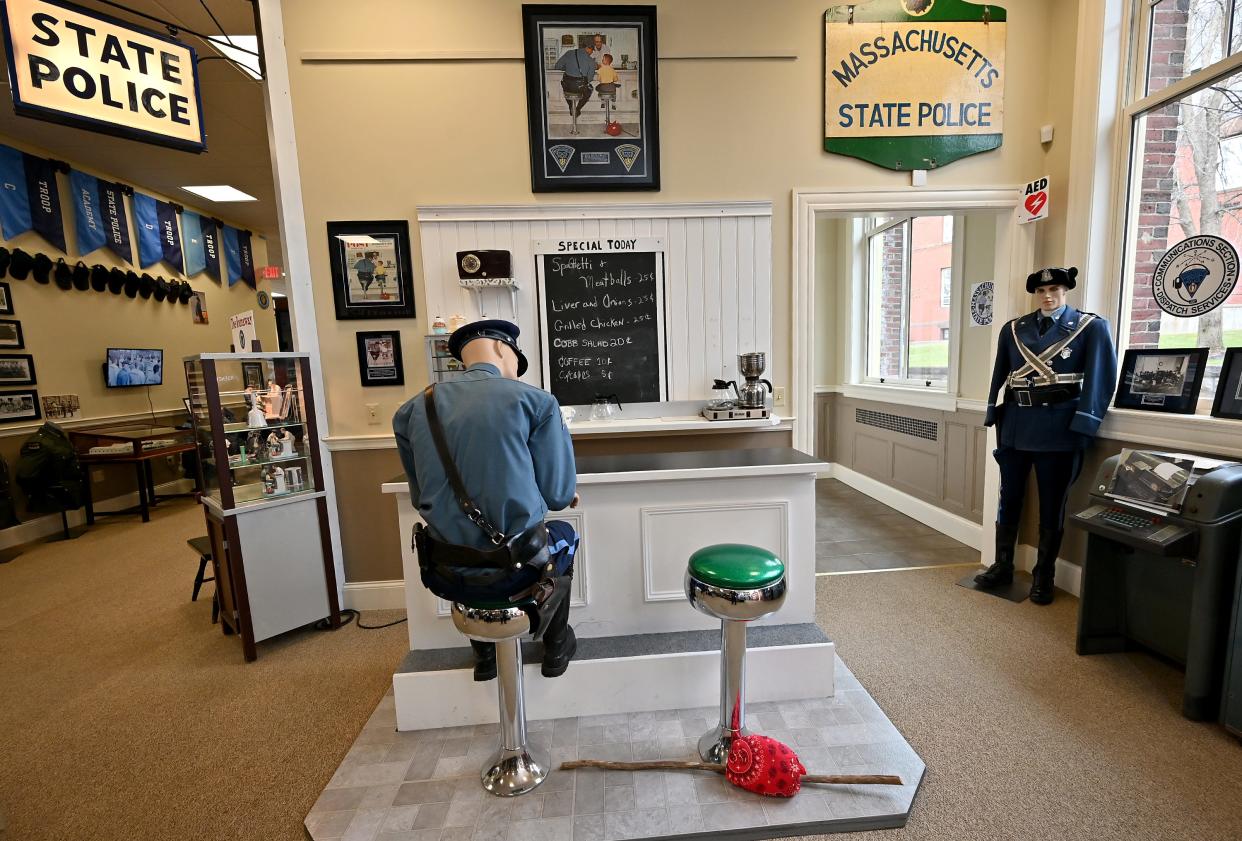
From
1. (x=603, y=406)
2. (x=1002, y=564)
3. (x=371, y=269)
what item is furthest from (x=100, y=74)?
(x=1002, y=564)

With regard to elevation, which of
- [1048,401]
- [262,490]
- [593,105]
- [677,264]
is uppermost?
[593,105]

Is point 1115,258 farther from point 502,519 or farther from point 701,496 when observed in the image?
point 502,519

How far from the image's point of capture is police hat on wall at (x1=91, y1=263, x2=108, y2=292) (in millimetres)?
5625

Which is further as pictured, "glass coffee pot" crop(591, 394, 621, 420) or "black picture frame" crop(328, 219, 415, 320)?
"glass coffee pot" crop(591, 394, 621, 420)

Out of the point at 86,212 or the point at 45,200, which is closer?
the point at 45,200

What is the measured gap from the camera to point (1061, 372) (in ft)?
9.47

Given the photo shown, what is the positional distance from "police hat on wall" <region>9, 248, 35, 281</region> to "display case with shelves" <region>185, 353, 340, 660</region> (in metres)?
3.99

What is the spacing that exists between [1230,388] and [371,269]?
4.51 meters

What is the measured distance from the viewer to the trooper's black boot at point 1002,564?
3287 millimetres

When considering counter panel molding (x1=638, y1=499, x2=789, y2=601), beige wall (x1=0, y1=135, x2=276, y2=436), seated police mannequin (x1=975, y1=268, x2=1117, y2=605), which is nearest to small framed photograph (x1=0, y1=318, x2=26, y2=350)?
beige wall (x1=0, y1=135, x2=276, y2=436)

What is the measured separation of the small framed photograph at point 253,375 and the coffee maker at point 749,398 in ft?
8.70

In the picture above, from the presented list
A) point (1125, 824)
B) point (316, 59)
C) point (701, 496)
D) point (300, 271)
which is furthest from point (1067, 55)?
point (300, 271)

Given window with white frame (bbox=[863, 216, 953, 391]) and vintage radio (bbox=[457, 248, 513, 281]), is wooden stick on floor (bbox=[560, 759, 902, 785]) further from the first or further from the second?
window with white frame (bbox=[863, 216, 953, 391])

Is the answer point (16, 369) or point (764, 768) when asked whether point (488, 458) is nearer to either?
point (764, 768)
